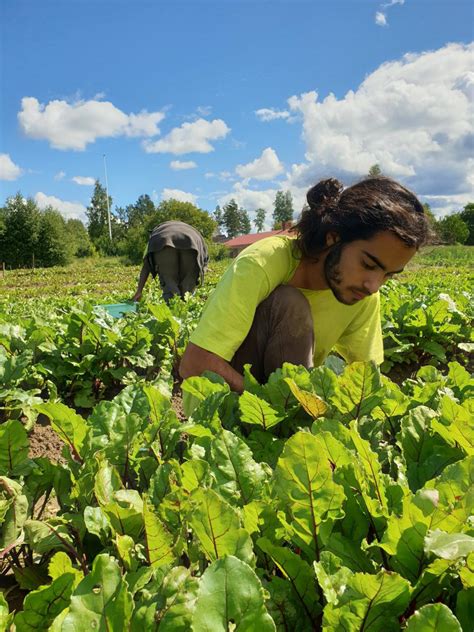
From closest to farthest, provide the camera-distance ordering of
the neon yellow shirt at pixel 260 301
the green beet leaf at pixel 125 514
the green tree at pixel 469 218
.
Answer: the green beet leaf at pixel 125 514 < the neon yellow shirt at pixel 260 301 < the green tree at pixel 469 218

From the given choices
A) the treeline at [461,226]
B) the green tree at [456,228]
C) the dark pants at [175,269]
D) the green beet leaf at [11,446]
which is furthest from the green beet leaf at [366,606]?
the green tree at [456,228]

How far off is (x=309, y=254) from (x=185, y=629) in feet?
6.59

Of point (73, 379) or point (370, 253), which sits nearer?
point (370, 253)

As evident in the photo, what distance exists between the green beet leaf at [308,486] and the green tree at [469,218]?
71476 millimetres

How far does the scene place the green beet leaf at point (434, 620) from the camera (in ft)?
1.90

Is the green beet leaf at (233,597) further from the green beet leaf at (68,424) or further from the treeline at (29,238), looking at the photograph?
the treeline at (29,238)

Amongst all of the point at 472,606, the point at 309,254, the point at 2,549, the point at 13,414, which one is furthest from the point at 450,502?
the point at 13,414

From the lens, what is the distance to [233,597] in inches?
24.0

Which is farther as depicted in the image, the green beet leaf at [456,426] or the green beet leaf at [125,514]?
the green beet leaf at [456,426]

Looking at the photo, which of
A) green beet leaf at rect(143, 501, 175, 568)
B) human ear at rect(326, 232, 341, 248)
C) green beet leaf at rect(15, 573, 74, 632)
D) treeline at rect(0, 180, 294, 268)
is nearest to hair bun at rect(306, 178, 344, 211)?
human ear at rect(326, 232, 341, 248)

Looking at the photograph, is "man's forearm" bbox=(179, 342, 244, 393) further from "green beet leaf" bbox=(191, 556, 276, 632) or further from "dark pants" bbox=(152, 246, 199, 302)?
"dark pants" bbox=(152, 246, 199, 302)

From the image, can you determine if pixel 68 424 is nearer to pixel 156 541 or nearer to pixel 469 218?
pixel 156 541

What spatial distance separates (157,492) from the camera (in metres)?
1.00

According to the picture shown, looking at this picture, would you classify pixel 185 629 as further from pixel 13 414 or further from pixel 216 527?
pixel 13 414
